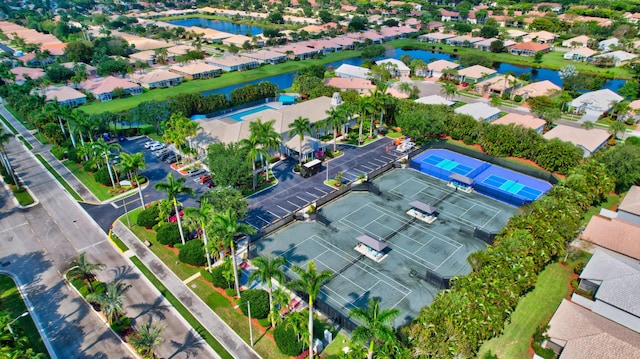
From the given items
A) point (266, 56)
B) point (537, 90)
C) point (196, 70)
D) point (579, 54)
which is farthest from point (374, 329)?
point (579, 54)

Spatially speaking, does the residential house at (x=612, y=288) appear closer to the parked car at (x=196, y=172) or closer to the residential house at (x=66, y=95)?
the parked car at (x=196, y=172)

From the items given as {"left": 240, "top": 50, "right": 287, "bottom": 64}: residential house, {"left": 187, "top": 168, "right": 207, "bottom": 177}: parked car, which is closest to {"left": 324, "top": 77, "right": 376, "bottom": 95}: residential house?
{"left": 240, "top": 50, "right": 287, "bottom": 64}: residential house

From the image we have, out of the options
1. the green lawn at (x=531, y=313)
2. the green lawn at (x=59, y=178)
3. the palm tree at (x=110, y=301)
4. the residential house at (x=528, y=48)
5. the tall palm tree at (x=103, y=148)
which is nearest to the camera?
the green lawn at (x=531, y=313)

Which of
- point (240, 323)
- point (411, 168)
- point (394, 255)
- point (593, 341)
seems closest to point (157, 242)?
point (240, 323)

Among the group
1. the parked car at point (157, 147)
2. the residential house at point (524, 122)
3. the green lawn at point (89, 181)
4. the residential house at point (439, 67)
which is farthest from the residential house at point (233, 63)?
the residential house at point (524, 122)

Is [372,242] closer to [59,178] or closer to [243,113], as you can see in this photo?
[59,178]

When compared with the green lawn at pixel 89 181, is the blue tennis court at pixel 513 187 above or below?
above

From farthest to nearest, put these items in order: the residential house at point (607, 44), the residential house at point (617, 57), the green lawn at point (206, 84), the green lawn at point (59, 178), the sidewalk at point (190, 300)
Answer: the residential house at point (607, 44), the residential house at point (617, 57), the green lawn at point (206, 84), the green lawn at point (59, 178), the sidewalk at point (190, 300)

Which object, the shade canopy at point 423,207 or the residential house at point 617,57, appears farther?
the residential house at point 617,57

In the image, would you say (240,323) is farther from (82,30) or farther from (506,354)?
(82,30)
